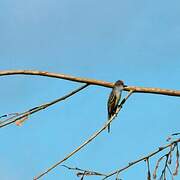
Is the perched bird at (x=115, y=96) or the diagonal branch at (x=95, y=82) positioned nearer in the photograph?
the diagonal branch at (x=95, y=82)

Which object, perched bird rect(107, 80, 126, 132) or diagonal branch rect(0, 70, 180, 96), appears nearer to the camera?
diagonal branch rect(0, 70, 180, 96)

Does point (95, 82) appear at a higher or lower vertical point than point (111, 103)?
higher

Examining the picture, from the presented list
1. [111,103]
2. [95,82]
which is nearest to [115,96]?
[111,103]

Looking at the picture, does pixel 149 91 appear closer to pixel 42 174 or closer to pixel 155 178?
pixel 155 178

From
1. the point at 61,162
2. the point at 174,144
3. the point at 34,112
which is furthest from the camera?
the point at 174,144

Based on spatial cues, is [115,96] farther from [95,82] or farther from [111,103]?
[95,82]

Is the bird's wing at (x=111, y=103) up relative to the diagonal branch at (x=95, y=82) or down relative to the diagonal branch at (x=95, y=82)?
down

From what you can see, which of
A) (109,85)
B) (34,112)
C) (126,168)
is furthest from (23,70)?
(126,168)

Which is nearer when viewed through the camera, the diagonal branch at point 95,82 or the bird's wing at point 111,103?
the diagonal branch at point 95,82

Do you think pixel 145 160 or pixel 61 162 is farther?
pixel 145 160

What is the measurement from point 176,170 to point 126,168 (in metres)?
0.43

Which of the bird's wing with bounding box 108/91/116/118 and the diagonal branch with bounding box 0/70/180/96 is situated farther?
the bird's wing with bounding box 108/91/116/118

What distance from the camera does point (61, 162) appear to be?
519cm

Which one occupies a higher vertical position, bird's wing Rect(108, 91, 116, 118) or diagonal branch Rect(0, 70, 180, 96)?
diagonal branch Rect(0, 70, 180, 96)
